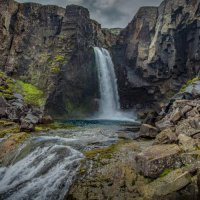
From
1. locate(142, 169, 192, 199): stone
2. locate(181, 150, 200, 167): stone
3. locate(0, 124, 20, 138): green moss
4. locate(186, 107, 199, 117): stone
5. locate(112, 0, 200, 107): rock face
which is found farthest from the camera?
locate(112, 0, 200, 107): rock face

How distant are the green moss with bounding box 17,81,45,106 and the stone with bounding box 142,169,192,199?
45892 mm

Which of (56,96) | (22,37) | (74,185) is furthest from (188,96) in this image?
(22,37)

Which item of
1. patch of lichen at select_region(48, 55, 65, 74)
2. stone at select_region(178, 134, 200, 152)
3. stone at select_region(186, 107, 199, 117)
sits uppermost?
patch of lichen at select_region(48, 55, 65, 74)

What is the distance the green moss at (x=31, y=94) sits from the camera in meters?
59.4

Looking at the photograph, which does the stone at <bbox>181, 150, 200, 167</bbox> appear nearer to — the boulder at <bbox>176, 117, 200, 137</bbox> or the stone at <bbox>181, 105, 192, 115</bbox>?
the boulder at <bbox>176, 117, 200, 137</bbox>

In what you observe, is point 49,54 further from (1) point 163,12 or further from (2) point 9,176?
(2) point 9,176

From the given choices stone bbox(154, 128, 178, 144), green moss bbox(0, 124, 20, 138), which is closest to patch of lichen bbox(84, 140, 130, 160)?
stone bbox(154, 128, 178, 144)

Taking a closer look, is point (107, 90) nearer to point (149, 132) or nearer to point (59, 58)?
point (59, 58)

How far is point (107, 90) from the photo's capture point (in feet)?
233

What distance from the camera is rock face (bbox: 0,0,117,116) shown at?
2643 inches

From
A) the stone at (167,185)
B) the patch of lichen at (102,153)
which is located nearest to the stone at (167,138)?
the patch of lichen at (102,153)

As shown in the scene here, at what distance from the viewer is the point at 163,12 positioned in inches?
2756

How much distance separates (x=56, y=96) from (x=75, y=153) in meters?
44.6

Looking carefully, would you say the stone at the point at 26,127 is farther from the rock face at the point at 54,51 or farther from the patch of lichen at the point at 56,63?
the patch of lichen at the point at 56,63
